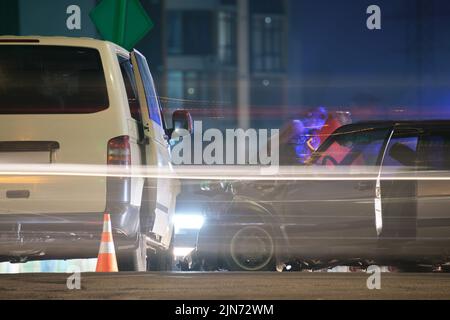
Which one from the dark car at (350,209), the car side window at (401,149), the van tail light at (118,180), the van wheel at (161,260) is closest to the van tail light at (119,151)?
the van tail light at (118,180)

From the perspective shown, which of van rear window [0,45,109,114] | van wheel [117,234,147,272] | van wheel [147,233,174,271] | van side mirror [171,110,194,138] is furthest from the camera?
van wheel [147,233,174,271]

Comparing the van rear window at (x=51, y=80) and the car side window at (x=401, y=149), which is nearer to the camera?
the van rear window at (x=51, y=80)

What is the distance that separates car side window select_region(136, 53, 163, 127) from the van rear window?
2.49 ft

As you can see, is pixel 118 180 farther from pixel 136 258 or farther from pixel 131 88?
pixel 131 88

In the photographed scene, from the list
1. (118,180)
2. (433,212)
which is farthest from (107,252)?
(433,212)

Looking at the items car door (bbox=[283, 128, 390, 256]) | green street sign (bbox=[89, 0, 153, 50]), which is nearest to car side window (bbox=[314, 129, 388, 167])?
car door (bbox=[283, 128, 390, 256])

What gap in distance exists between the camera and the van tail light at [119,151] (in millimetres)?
8531

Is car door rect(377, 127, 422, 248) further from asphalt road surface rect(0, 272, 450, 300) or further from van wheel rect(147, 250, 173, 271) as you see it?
van wheel rect(147, 250, 173, 271)

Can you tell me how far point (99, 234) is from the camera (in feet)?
28.1

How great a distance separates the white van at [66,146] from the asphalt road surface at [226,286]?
283mm

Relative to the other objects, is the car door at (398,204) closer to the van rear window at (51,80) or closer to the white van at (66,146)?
the white van at (66,146)

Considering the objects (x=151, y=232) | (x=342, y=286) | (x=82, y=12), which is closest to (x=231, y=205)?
(x=151, y=232)

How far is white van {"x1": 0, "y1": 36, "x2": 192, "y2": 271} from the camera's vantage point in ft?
27.7

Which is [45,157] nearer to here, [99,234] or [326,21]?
[99,234]
